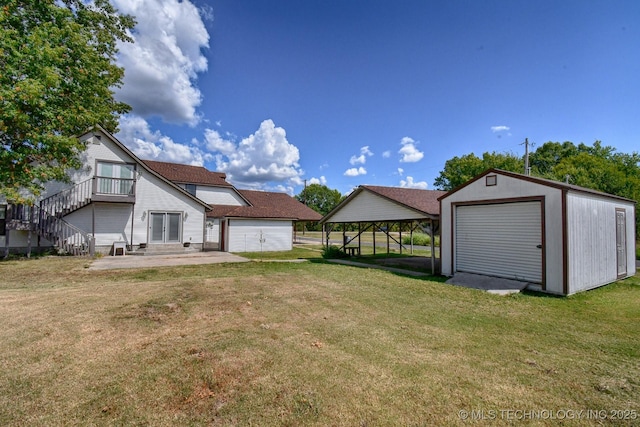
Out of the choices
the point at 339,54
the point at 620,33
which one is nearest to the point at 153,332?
the point at 339,54

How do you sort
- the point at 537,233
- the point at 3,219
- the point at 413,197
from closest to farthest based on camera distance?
the point at 537,233
the point at 413,197
the point at 3,219

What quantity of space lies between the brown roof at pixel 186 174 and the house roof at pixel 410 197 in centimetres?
1323

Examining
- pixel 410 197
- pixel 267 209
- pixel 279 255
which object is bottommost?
pixel 279 255

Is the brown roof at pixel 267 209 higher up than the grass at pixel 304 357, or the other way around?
the brown roof at pixel 267 209

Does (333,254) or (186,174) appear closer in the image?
(333,254)

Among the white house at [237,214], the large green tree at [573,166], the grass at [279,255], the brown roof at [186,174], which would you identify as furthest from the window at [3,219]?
the large green tree at [573,166]

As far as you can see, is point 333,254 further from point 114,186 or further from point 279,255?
point 114,186

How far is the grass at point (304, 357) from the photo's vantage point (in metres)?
2.87

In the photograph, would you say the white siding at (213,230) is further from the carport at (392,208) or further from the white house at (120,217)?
the carport at (392,208)

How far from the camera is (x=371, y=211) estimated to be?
15023mm

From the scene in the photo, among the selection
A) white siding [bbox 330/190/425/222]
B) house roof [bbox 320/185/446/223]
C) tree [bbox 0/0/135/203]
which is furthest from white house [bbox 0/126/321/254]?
house roof [bbox 320/185/446/223]

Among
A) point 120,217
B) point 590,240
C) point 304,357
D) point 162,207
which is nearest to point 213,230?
point 162,207

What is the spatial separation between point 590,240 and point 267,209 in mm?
19447

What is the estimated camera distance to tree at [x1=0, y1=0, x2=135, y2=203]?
448 inches
